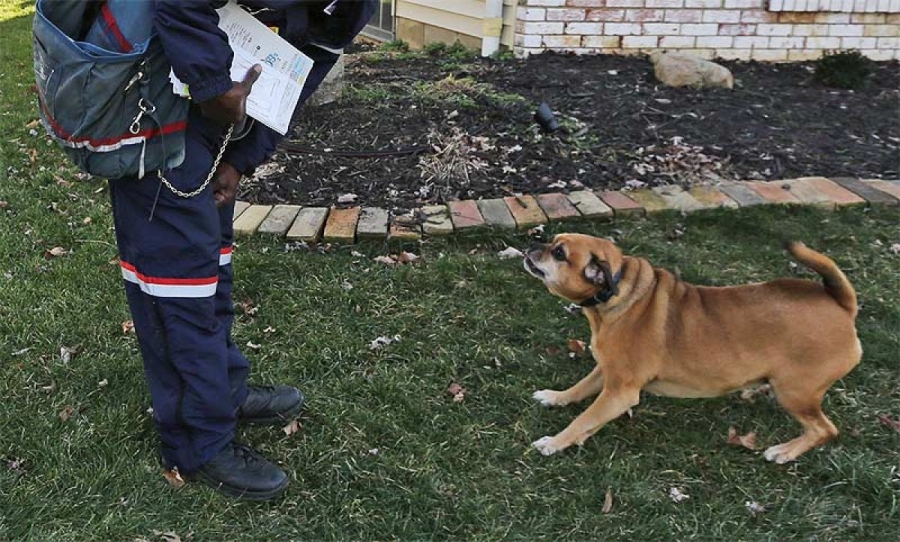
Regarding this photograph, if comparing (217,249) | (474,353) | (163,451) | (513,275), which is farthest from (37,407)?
(513,275)

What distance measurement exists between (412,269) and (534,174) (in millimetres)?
1277

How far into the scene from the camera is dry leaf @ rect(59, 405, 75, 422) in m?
2.85

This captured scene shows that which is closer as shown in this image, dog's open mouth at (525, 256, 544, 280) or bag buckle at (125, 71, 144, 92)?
bag buckle at (125, 71, 144, 92)

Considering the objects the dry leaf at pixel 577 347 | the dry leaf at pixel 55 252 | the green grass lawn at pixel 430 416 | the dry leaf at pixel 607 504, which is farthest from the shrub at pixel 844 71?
the dry leaf at pixel 55 252

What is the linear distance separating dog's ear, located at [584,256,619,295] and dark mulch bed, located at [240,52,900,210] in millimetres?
1871

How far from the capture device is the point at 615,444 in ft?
9.34

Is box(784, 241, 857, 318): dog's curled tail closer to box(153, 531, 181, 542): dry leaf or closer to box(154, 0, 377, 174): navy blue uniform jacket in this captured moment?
box(154, 0, 377, 174): navy blue uniform jacket

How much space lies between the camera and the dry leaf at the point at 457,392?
3043 millimetres

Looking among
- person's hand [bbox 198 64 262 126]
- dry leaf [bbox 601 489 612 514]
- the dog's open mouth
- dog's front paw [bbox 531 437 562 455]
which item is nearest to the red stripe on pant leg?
person's hand [bbox 198 64 262 126]

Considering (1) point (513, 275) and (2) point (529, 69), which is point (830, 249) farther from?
(2) point (529, 69)

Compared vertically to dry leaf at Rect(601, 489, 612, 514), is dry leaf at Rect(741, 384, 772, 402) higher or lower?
higher

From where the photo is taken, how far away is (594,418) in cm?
279

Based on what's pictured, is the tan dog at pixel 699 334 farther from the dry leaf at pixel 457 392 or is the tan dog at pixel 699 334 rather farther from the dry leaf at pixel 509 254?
the dry leaf at pixel 509 254

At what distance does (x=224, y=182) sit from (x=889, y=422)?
2533 mm
